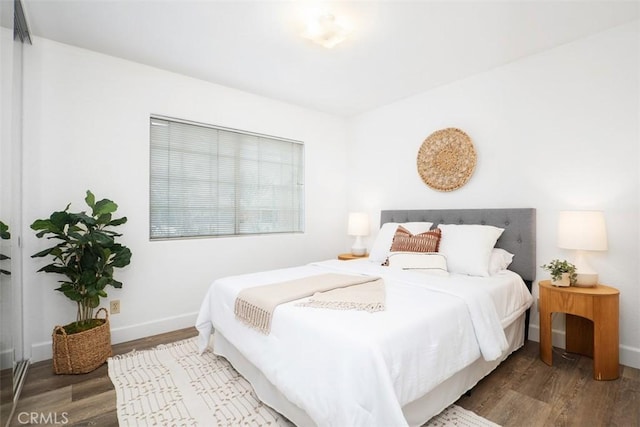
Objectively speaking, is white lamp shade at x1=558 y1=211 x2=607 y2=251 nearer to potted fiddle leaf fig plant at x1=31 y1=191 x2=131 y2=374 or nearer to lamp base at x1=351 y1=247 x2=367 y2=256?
lamp base at x1=351 y1=247 x2=367 y2=256

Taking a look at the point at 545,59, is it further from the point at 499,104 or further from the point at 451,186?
the point at 451,186

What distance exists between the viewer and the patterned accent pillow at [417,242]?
287cm

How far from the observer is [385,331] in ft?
4.60

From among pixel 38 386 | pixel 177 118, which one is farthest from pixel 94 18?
pixel 38 386

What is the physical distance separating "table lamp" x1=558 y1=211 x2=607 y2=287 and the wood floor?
68 cm

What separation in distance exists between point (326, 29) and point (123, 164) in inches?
84.3

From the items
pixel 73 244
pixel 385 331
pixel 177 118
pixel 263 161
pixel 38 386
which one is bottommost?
pixel 38 386

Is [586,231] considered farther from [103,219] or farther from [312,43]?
[103,219]

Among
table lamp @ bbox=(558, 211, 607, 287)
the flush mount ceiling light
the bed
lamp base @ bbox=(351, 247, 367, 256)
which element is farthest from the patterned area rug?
the flush mount ceiling light

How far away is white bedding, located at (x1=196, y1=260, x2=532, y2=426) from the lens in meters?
1.24

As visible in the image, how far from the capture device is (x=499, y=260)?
275cm

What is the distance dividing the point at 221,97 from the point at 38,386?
2.90m

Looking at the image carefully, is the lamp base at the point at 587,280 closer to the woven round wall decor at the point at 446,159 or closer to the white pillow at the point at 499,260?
the white pillow at the point at 499,260

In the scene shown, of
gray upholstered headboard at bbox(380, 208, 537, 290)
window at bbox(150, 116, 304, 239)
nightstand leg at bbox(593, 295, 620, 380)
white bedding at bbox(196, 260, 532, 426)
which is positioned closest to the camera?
white bedding at bbox(196, 260, 532, 426)
